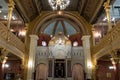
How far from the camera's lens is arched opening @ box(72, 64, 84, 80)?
17.1 m

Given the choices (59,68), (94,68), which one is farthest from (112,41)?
(59,68)

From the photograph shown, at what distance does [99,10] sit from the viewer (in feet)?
39.1

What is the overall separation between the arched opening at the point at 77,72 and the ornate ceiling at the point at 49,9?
5.56 meters

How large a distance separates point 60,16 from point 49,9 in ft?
4.15

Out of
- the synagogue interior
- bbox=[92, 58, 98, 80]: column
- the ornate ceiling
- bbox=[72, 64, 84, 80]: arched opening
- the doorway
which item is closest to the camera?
the synagogue interior

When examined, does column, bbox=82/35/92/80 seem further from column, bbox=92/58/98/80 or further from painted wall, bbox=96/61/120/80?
painted wall, bbox=96/61/120/80

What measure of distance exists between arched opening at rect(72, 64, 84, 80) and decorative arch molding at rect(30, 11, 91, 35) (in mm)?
4520

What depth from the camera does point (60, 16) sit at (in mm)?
15484

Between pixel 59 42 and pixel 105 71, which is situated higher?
pixel 59 42

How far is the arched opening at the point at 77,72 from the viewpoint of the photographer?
1715 centimetres

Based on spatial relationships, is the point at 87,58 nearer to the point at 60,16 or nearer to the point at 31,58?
the point at 60,16

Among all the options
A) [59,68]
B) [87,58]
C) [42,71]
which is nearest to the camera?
[87,58]

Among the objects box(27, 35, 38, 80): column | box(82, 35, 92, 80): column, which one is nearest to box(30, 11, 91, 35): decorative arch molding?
box(82, 35, 92, 80): column

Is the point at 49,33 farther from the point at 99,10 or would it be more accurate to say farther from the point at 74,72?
the point at 99,10
